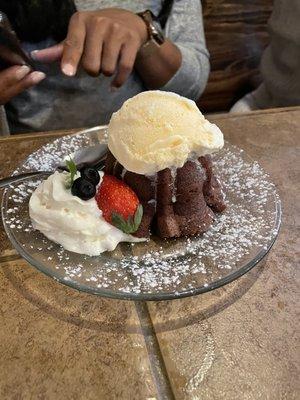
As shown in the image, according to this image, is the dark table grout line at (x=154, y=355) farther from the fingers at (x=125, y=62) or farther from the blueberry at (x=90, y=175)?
the fingers at (x=125, y=62)

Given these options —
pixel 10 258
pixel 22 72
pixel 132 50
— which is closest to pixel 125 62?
pixel 132 50

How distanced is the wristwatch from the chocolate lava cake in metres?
0.60

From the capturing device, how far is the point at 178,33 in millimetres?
1523

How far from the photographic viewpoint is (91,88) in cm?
141

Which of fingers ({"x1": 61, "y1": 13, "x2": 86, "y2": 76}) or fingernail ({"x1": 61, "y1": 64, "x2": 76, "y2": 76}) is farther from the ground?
fingers ({"x1": 61, "y1": 13, "x2": 86, "y2": 76})

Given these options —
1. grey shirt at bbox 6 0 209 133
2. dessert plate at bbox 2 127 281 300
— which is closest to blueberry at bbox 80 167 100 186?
dessert plate at bbox 2 127 281 300

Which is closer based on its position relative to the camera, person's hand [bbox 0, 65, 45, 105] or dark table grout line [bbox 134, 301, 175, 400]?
dark table grout line [bbox 134, 301, 175, 400]

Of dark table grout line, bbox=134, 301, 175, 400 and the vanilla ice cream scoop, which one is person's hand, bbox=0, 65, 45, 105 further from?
dark table grout line, bbox=134, 301, 175, 400

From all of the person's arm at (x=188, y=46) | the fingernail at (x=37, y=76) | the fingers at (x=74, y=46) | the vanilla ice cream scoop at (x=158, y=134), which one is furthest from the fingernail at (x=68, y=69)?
the person's arm at (x=188, y=46)

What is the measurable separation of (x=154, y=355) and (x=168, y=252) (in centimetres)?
19

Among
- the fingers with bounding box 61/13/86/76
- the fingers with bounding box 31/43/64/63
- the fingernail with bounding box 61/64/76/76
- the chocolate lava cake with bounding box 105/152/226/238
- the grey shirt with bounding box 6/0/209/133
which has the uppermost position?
the fingers with bounding box 61/13/86/76

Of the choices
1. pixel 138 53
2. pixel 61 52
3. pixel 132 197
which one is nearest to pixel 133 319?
pixel 132 197

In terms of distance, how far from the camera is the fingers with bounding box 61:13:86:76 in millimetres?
1062

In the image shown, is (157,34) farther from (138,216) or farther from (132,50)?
(138,216)
